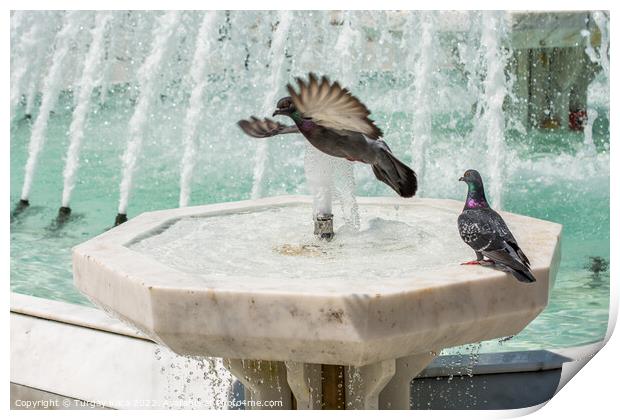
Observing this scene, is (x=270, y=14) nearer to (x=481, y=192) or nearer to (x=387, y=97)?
(x=387, y=97)

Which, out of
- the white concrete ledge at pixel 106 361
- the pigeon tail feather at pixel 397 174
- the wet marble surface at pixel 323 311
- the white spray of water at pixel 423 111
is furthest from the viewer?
the white spray of water at pixel 423 111

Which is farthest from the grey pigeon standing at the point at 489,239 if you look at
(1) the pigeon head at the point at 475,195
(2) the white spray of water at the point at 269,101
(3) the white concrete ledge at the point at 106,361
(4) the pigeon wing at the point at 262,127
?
(2) the white spray of water at the point at 269,101

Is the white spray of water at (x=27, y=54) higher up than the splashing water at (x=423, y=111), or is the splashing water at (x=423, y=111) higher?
the white spray of water at (x=27, y=54)

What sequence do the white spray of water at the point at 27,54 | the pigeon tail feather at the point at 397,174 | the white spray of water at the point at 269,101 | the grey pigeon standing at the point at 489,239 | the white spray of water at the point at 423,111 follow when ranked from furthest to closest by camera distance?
1. the white spray of water at the point at 27,54
2. the white spray of water at the point at 269,101
3. the white spray of water at the point at 423,111
4. the pigeon tail feather at the point at 397,174
5. the grey pigeon standing at the point at 489,239

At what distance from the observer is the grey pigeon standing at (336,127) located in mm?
2945

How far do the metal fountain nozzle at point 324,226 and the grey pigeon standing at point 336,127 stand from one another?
230 mm

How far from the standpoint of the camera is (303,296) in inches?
101

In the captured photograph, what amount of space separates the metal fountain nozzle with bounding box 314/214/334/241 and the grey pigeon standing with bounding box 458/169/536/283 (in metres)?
0.56

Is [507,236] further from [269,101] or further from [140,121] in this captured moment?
[269,101]

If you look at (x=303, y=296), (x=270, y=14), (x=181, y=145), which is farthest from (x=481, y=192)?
(x=270, y=14)

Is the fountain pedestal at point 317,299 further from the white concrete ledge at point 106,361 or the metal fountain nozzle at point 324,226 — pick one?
the white concrete ledge at point 106,361

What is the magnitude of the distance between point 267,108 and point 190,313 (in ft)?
15.4

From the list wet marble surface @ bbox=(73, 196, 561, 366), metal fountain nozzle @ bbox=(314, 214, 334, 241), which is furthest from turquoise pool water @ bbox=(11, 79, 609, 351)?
wet marble surface @ bbox=(73, 196, 561, 366)

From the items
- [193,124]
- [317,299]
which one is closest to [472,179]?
[317,299]
